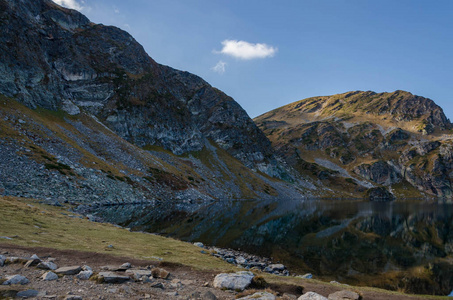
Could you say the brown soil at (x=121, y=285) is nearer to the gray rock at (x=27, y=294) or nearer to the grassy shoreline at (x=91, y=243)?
the gray rock at (x=27, y=294)

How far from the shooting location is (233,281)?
1398 cm

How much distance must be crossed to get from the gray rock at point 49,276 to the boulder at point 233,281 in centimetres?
771

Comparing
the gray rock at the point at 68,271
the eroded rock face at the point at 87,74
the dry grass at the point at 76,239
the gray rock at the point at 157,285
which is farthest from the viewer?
the eroded rock face at the point at 87,74

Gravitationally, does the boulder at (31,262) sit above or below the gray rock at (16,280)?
below

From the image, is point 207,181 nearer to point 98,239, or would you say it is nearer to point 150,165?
point 150,165

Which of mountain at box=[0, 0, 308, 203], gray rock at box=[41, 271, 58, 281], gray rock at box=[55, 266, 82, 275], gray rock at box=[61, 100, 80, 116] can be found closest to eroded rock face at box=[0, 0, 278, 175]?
gray rock at box=[61, 100, 80, 116]

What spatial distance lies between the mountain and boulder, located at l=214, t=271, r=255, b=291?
47.0 metres

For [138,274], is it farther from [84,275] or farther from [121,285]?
[84,275]

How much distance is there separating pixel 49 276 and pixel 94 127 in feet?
351

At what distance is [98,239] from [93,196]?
41.4 m

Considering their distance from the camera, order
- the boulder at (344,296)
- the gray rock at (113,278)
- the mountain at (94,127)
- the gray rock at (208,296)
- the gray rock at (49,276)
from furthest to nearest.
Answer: the mountain at (94,127) < the boulder at (344,296) < the gray rock at (113,278) < the gray rock at (208,296) < the gray rock at (49,276)

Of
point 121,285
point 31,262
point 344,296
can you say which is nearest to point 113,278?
point 121,285

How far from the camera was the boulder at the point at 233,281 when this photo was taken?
13.7 m

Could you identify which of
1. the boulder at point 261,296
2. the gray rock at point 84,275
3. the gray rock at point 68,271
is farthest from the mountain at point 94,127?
the boulder at point 261,296
